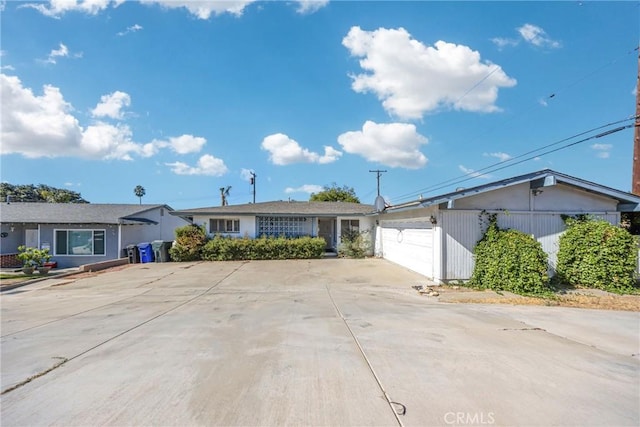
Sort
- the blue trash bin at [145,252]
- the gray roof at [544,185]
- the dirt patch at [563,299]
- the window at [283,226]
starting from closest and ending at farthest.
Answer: the dirt patch at [563,299]
the gray roof at [544,185]
the blue trash bin at [145,252]
the window at [283,226]

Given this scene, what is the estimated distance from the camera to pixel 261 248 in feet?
55.3

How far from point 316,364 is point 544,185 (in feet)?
32.9

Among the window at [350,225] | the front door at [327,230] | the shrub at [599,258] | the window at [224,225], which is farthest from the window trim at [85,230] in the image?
the shrub at [599,258]

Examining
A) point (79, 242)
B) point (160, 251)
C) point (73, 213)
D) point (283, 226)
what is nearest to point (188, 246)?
point (160, 251)

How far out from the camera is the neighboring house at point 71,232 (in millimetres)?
16766

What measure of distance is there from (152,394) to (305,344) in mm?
2052

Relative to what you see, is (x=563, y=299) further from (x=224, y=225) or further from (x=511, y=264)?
(x=224, y=225)

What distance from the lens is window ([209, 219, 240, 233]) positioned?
59.9 ft

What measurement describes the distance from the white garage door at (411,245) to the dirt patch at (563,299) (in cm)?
216

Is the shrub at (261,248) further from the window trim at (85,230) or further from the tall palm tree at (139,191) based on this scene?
the tall palm tree at (139,191)

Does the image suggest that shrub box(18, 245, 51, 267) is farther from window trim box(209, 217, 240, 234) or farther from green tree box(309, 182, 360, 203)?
green tree box(309, 182, 360, 203)

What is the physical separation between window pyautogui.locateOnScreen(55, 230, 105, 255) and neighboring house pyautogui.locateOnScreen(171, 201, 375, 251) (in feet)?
13.7

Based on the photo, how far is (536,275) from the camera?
865cm

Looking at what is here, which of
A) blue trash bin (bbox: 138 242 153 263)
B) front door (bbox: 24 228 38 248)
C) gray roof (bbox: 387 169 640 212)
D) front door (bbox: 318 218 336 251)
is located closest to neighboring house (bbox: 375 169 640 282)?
gray roof (bbox: 387 169 640 212)
